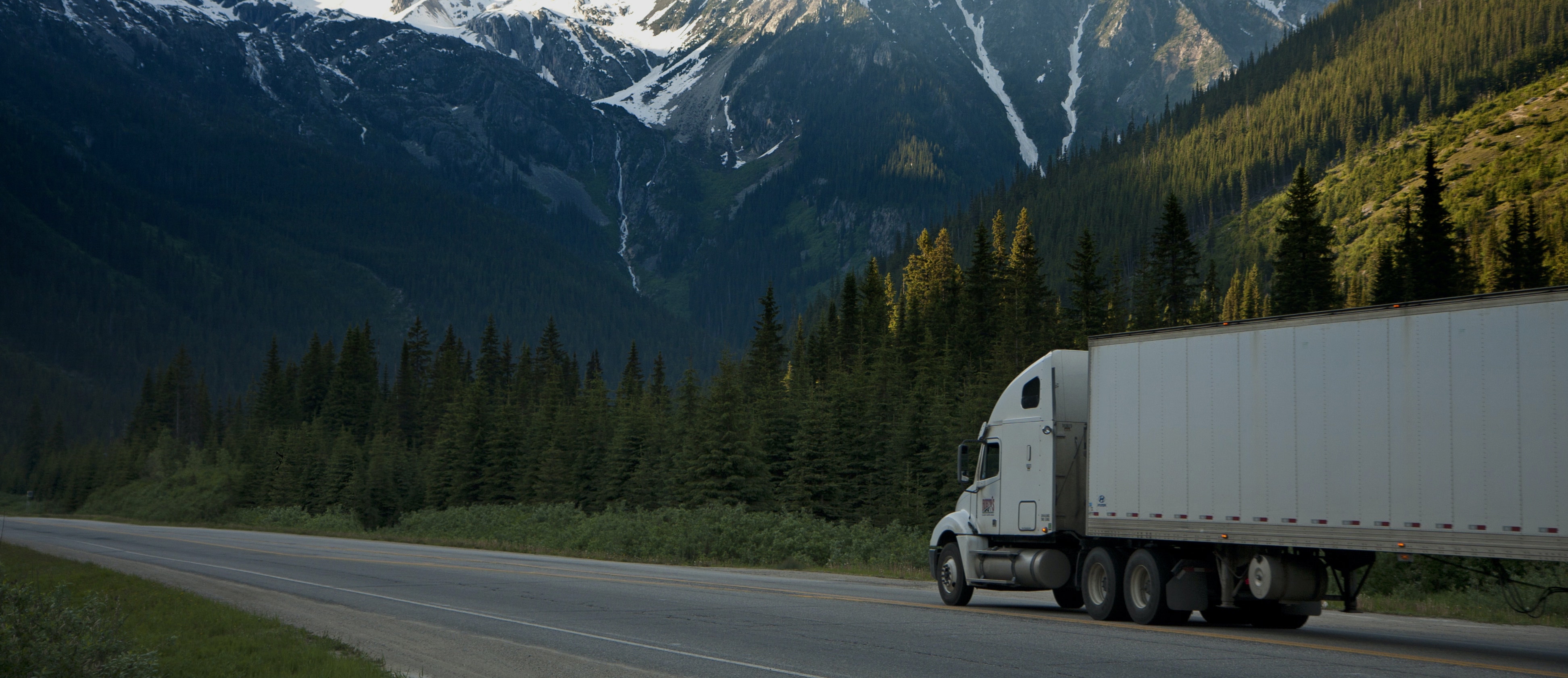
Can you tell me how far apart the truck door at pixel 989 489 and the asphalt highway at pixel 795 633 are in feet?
5.06

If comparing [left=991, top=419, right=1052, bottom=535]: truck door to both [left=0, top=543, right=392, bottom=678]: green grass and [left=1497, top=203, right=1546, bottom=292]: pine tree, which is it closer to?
[left=0, top=543, right=392, bottom=678]: green grass

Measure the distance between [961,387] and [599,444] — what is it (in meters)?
23.4

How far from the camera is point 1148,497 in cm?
1638

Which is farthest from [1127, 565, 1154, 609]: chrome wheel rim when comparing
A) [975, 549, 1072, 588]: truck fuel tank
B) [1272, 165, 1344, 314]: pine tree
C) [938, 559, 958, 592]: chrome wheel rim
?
[1272, 165, 1344, 314]: pine tree

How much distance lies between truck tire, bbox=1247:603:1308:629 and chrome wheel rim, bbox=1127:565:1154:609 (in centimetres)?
157

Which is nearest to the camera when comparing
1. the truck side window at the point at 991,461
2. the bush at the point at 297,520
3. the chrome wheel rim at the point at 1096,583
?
the chrome wheel rim at the point at 1096,583

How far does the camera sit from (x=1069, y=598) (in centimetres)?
1950

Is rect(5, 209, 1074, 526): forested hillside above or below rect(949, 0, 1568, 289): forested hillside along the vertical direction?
below

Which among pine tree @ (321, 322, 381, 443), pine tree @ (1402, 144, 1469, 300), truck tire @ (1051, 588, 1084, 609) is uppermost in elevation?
pine tree @ (1402, 144, 1469, 300)

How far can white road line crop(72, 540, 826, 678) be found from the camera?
467 inches

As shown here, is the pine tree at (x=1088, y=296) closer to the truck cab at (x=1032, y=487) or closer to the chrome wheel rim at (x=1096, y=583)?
the truck cab at (x=1032, y=487)

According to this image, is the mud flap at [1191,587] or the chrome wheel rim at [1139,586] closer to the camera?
the mud flap at [1191,587]

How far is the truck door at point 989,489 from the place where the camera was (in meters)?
19.5

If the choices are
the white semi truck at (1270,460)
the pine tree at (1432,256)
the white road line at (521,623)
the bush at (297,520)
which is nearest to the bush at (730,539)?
the white semi truck at (1270,460)
